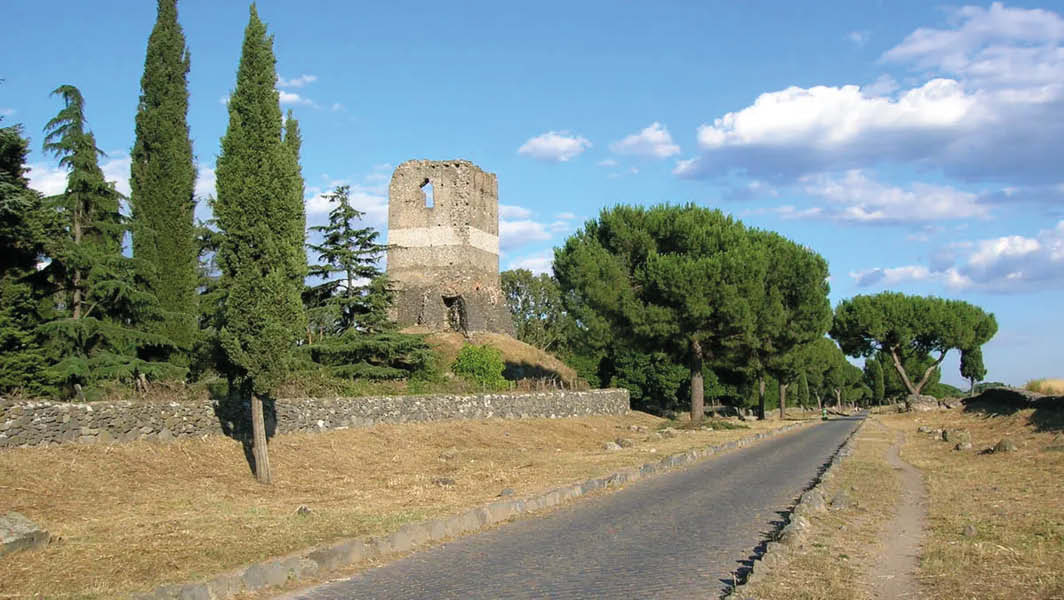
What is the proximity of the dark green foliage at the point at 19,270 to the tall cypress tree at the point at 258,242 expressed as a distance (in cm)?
689

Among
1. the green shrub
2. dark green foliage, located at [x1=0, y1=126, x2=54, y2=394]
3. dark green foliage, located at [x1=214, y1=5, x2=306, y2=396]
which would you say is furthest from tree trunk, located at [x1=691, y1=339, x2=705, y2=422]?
dark green foliage, located at [x1=0, y1=126, x2=54, y2=394]

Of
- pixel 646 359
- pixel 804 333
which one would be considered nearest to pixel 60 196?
pixel 804 333

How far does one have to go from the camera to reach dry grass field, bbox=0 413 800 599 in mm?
8062

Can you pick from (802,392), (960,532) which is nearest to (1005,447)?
(960,532)

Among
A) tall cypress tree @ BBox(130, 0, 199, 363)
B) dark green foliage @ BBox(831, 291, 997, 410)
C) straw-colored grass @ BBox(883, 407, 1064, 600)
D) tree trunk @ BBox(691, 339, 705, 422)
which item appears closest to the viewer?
straw-colored grass @ BBox(883, 407, 1064, 600)

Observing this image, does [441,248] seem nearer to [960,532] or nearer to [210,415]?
[210,415]

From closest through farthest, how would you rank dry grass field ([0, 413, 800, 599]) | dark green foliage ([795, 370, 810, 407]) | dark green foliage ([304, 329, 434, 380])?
dry grass field ([0, 413, 800, 599]), dark green foliage ([304, 329, 434, 380]), dark green foliage ([795, 370, 810, 407])

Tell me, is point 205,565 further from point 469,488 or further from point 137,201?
point 137,201

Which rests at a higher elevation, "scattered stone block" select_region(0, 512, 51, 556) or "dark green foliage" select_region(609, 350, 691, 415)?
"dark green foliage" select_region(609, 350, 691, 415)

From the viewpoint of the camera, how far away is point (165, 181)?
1072 inches

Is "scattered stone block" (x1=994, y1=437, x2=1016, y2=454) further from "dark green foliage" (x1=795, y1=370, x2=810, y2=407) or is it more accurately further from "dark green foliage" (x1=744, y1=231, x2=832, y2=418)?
"dark green foliage" (x1=795, y1=370, x2=810, y2=407)

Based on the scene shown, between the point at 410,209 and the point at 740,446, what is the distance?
99.8 feet

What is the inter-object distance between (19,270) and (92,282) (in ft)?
6.16

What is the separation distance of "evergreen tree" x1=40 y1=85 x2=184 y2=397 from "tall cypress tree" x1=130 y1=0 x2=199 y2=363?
979 mm
